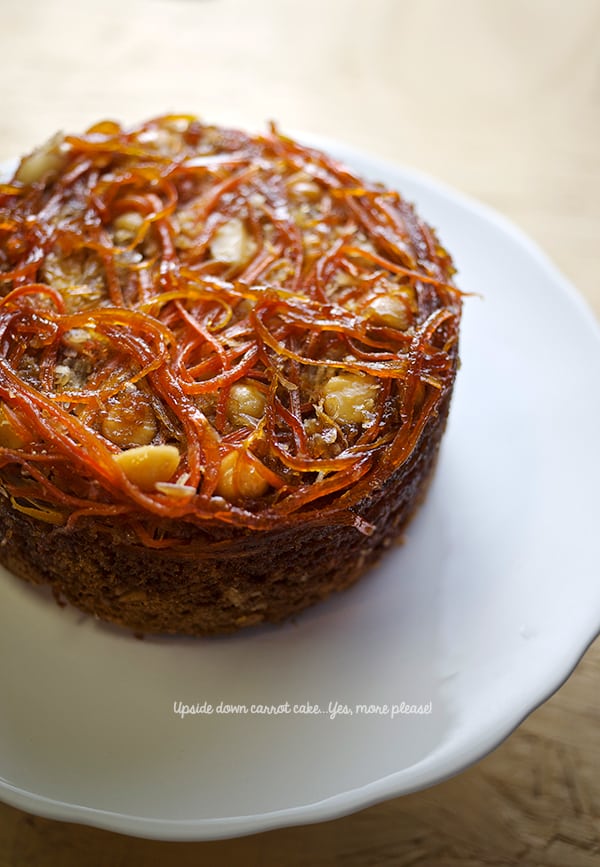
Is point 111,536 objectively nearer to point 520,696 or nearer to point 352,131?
point 520,696

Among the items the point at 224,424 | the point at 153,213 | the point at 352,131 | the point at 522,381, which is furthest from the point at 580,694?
the point at 352,131

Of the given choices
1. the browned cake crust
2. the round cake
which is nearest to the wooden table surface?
the round cake

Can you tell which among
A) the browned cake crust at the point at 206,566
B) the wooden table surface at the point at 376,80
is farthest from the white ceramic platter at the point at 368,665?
the wooden table surface at the point at 376,80

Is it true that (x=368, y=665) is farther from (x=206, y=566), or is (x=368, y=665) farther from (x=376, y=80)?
(x=376, y=80)

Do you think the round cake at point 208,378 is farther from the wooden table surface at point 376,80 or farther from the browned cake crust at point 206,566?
the wooden table surface at point 376,80

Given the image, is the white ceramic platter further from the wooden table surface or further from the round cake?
the wooden table surface

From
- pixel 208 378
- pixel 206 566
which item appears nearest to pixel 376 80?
pixel 208 378
